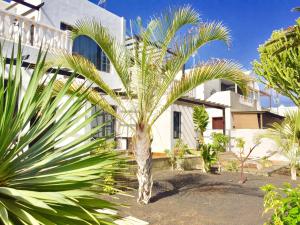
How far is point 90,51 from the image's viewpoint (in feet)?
51.6

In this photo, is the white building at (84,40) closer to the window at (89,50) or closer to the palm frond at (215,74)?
the window at (89,50)

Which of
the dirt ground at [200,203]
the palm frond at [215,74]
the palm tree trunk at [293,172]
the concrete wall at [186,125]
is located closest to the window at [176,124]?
the concrete wall at [186,125]

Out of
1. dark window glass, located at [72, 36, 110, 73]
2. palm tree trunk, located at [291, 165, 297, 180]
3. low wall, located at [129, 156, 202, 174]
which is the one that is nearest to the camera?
palm tree trunk, located at [291, 165, 297, 180]

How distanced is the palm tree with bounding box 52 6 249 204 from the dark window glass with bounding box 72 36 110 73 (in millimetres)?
7473

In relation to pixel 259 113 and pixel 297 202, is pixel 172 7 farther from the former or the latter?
pixel 259 113

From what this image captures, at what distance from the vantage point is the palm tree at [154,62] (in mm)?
7352

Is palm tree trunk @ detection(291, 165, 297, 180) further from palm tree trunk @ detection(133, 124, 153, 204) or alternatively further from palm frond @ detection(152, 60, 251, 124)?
palm tree trunk @ detection(133, 124, 153, 204)

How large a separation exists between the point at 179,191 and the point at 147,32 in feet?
16.2

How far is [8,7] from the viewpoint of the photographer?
14.8 m

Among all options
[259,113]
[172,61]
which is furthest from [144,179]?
[259,113]

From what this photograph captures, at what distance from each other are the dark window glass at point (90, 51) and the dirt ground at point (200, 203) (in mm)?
7645

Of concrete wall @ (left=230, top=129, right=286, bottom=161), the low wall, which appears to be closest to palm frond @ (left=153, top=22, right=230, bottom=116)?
the low wall

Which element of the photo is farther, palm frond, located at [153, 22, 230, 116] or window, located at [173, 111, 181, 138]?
window, located at [173, 111, 181, 138]

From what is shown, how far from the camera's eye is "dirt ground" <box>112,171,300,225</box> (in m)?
6.37
